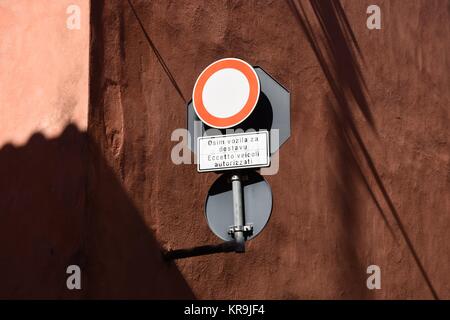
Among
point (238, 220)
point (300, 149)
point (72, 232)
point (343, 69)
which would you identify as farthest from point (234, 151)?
point (343, 69)

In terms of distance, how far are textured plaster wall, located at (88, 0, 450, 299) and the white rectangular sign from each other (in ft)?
4.96

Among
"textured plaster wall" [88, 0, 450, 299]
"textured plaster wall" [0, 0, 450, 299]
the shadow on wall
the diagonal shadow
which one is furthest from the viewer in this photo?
the diagonal shadow

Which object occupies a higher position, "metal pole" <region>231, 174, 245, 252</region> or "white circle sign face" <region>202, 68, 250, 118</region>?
"white circle sign face" <region>202, 68, 250, 118</region>

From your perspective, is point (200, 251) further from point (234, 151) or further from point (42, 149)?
point (42, 149)

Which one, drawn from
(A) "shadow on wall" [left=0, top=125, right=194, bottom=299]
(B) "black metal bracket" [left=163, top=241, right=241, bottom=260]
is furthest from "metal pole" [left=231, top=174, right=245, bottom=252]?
(A) "shadow on wall" [left=0, top=125, right=194, bottom=299]

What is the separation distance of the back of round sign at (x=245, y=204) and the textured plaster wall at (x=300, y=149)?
4.83 feet

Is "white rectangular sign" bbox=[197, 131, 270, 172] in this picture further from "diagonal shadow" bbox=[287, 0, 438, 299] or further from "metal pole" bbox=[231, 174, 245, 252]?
"diagonal shadow" bbox=[287, 0, 438, 299]

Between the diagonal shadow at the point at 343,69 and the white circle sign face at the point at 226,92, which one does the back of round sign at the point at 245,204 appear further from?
the diagonal shadow at the point at 343,69

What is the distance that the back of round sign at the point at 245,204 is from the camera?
20.2 ft

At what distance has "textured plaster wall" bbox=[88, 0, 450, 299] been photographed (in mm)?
7777

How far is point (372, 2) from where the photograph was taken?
909 centimetres

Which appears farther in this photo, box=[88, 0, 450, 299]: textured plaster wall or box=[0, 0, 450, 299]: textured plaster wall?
box=[88, 0, 450, 299]: textured plaster wall

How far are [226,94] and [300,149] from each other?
2318 mm
